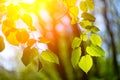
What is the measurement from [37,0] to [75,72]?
11298 millimetres

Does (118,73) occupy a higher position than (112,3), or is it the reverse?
(112,3)

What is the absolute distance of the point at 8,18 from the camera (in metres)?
1.46

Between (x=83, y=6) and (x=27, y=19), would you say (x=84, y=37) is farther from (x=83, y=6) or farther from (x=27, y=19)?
(x=27, y=19)

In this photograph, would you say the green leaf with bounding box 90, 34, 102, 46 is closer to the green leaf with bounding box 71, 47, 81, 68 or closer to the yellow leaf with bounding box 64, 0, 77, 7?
the green leaf with bounding box 71, 47, 81, 68

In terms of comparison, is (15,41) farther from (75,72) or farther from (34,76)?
(34,76)

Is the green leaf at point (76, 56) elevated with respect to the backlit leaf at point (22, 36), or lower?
lower

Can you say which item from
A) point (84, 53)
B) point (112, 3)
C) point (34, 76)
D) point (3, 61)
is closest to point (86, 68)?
point (84, 53)

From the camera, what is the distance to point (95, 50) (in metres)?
1.49

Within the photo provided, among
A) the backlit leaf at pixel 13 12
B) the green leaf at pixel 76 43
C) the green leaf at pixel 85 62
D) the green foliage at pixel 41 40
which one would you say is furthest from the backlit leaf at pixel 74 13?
the backlit leaf at pixel 13 12

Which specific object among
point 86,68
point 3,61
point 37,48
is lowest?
point 3,61

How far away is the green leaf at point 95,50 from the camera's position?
4.83ft

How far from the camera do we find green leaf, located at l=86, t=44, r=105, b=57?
1.47 meters

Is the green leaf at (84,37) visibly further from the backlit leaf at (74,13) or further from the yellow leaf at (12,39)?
the yellow leaf at (12,39)

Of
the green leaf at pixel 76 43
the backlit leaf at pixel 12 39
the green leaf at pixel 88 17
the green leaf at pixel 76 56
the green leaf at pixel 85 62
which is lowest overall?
the green leaf at pixel 85 62
